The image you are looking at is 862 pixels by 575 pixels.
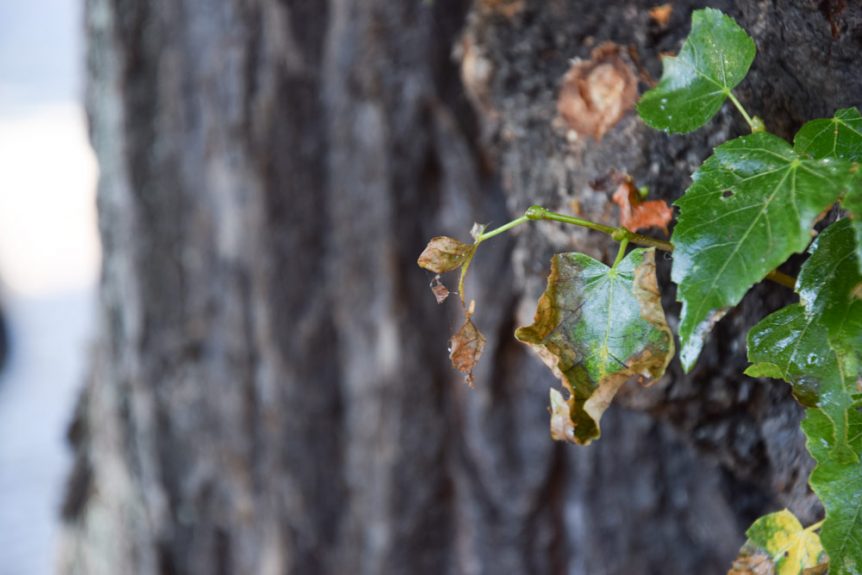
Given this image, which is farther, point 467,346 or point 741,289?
point 467,346

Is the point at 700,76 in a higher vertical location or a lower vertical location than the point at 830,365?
higher

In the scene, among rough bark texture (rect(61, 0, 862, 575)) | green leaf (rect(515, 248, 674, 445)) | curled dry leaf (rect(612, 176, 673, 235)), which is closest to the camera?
green leaf (rect(515, 248, 674, 445))

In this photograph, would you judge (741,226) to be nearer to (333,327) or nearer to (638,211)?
(638,211)

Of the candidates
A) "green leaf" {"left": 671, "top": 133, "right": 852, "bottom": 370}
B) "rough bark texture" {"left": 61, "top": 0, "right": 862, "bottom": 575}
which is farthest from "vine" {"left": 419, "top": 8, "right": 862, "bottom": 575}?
"rough bark texture" {"left": 61, "top": 0, "right": 862, "bottom": 575}

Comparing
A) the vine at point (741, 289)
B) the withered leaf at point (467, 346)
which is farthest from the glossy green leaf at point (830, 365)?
the withered leaf at point (467, 346)

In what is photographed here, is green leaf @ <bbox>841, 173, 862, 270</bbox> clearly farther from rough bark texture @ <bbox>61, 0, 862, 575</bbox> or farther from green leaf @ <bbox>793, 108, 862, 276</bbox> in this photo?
rough bark texture @ <bbox>61, 0, 862, 575</bbox>

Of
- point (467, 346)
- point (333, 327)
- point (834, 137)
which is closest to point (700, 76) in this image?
point (834, 137)

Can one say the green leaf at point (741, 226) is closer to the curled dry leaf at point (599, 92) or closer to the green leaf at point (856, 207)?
the green leaf at point (856, 207)
